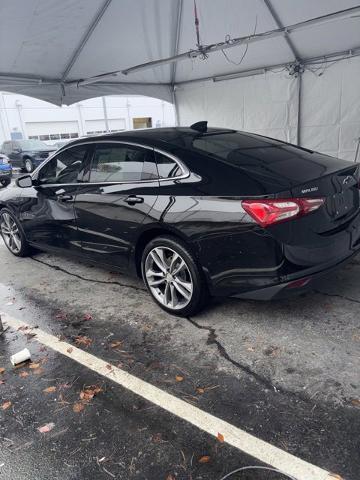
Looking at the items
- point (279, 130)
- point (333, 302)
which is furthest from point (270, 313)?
point (279, 130)

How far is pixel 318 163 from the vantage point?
3229mm

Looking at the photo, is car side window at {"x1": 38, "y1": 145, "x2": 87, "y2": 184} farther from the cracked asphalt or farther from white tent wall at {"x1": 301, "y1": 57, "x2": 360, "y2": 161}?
white tent wall at {"x1": 301, "y1": 57, "x2": 360, "y2": 161}

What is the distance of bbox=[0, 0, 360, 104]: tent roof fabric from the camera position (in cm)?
596

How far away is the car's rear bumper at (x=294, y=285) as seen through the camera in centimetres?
279

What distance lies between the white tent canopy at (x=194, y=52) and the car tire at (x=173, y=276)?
4.19m

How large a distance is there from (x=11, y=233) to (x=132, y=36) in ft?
14.3

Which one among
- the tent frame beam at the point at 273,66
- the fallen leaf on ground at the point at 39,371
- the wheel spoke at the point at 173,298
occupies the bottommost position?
the fallen leaf on ground at the point at 39,371

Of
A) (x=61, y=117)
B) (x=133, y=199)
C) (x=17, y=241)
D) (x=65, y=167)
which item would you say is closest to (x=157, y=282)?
(x=133, y=199)

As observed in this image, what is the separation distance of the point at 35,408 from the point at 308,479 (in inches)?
67.0

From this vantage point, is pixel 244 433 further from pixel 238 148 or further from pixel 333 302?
pixel 238 148

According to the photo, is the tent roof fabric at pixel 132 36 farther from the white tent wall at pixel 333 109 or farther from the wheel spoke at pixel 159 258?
the wheel spoke at pixel 159 258

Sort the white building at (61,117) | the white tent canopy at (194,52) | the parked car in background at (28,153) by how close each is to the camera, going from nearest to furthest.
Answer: the white tent canopy at (194,52), the parked car in background at (28,153), the white building at (61,117)

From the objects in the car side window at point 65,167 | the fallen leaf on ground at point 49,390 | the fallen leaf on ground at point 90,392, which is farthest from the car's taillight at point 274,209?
the car side window at point 65,167

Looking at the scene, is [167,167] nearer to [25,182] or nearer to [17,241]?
[25,182]
